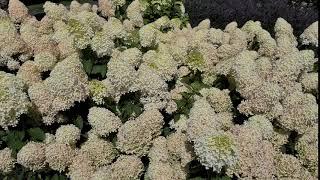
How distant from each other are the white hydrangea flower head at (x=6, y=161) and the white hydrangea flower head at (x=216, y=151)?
3.19 ft

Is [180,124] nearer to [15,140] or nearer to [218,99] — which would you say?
[218,99]

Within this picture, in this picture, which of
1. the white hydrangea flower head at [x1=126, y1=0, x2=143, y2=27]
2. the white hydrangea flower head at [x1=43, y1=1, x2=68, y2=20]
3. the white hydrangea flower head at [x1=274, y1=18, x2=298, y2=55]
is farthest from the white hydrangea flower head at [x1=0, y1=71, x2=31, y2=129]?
the white hydrangea flower head at [x1=274, y1=18, x2=298, y2=55]

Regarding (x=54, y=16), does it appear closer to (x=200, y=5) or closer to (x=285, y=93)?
(x=285, y=93)

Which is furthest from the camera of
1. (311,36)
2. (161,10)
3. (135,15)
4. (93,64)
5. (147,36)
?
Result: (161,10)

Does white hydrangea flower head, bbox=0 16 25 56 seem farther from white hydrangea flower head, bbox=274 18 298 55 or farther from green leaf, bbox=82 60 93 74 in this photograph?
white hydrangea flower head, bbox=274 18 298 55

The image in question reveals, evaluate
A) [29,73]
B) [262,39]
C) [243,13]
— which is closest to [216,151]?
[29,73]

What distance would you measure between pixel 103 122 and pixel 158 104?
314 millimetres

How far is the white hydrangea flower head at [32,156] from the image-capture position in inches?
92.5

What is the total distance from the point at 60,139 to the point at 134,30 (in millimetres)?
1296

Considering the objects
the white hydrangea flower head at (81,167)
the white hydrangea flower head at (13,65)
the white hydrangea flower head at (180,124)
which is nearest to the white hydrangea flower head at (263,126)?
the white hydrangea flower head at (180,124)

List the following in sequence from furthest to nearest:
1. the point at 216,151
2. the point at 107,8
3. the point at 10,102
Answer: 1. the point at 107,8
2. the point at 10,102
3. the point at 216,151

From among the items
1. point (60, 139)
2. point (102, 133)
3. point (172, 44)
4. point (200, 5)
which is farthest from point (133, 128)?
point (200, 5)

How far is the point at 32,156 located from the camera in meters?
2.35

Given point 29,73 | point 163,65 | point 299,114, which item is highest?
point 299,114
